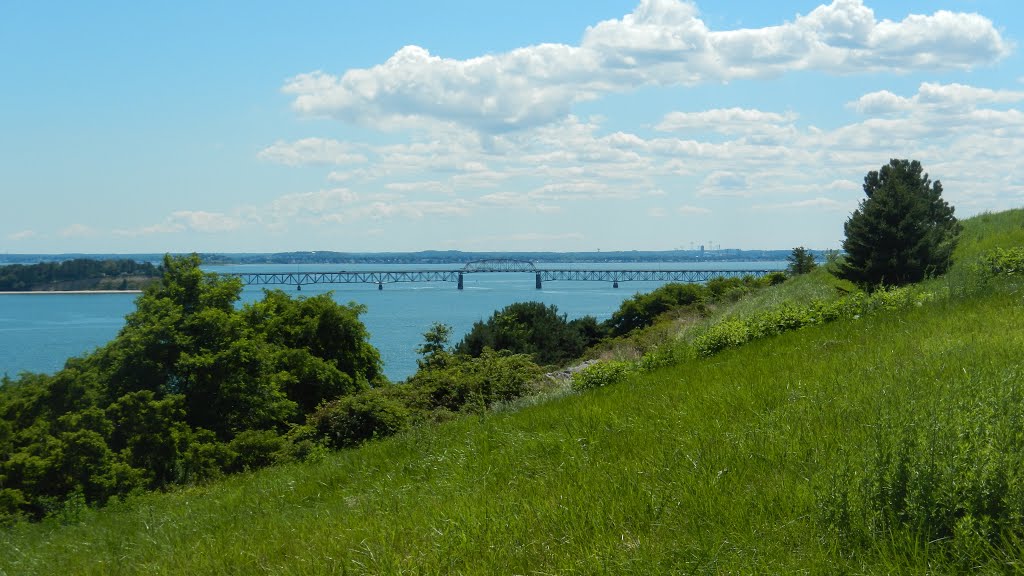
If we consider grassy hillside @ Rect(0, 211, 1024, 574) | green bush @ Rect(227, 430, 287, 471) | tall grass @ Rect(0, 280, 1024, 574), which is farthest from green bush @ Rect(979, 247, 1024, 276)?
green bush @ Rect(227, 430, 287, 471)

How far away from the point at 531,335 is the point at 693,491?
41562mm

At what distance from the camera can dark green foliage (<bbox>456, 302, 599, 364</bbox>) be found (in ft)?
142

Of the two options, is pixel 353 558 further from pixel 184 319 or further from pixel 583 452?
pixel 184 319

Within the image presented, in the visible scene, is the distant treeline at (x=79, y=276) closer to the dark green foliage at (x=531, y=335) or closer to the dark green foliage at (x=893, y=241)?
the dark green foliage at (x=531, y=335)

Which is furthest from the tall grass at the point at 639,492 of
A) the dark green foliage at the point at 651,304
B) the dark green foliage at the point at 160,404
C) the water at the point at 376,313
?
the dark green foliage at the point at 651,304

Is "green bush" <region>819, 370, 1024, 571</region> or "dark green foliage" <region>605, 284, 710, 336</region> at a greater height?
"green bush" <region>819, 370, 1024, 571</region>

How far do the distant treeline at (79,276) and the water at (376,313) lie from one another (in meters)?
2.11

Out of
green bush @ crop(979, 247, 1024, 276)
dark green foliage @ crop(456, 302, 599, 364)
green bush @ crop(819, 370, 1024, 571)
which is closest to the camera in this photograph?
green bush @ crop(819, 370, 1024, 571)

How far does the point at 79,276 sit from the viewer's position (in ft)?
503

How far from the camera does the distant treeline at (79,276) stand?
486 feet

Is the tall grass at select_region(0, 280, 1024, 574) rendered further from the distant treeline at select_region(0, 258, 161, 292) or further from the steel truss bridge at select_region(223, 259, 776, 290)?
the steel truss bridge at select_region(223, 259, 776, 290)

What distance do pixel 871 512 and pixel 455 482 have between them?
147 inches

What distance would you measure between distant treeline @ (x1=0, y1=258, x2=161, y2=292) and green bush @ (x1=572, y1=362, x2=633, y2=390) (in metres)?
143

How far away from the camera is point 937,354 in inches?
316
